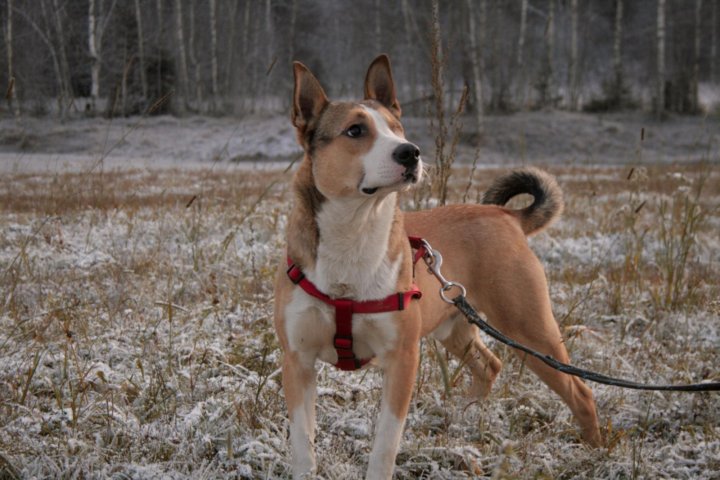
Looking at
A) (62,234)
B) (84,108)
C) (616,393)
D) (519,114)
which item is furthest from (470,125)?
(616,393)

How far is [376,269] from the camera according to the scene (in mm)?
2709

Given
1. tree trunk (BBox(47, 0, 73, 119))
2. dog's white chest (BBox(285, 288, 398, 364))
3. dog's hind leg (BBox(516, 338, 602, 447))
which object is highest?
tree trunk (BBox(47, 0, 73, 119))

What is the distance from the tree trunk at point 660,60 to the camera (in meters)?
27.1

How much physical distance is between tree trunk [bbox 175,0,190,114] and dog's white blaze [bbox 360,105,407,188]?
24.8 metres

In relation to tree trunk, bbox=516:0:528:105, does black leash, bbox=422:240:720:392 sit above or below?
below

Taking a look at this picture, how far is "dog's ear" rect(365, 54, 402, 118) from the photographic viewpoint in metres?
3.14

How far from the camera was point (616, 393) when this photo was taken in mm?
3748

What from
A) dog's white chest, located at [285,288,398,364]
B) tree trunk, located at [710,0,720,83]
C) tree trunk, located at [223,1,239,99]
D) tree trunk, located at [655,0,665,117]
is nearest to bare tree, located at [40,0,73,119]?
tree trunk, located at [223,1,239,99]

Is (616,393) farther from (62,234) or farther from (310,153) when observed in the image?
(62,234)

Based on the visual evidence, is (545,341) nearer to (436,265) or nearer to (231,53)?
(436,265)

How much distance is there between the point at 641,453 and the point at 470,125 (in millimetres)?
24166

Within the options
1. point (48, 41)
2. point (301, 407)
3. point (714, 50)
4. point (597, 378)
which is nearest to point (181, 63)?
point (48, 41)

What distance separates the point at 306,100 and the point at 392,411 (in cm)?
157

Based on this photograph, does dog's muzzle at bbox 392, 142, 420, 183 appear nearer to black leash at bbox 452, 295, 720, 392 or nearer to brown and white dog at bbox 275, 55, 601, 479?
brown and white dog at bbox 275, 55, 601, 479
